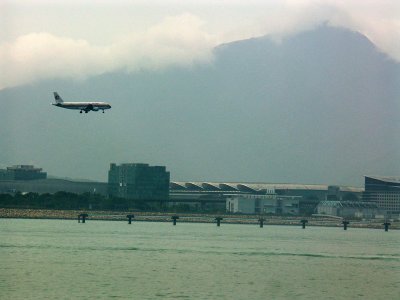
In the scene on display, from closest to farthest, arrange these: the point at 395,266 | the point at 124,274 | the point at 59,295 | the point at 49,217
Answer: the point at 59,295
the point at 124,274
the point at 395,266
the point at 49,217

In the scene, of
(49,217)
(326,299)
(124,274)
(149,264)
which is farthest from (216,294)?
(49,217)

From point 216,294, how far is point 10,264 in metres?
20.6

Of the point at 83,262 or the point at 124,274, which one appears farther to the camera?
the point at 83,262

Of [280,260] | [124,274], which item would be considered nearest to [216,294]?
[124,274]

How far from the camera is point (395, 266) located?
8269 cm

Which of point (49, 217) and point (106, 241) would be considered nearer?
A: point (106, 241)

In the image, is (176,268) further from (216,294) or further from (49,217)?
(49,217)

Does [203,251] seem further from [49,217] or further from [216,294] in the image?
[49,217]

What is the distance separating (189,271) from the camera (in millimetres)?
71375

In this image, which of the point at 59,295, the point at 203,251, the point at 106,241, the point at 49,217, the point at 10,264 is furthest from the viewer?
the point at 49,217

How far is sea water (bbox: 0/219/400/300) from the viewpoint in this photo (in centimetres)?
5912

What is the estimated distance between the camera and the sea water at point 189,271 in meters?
59.1

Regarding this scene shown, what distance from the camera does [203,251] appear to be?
9338 cm

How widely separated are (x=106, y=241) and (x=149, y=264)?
31388mm
